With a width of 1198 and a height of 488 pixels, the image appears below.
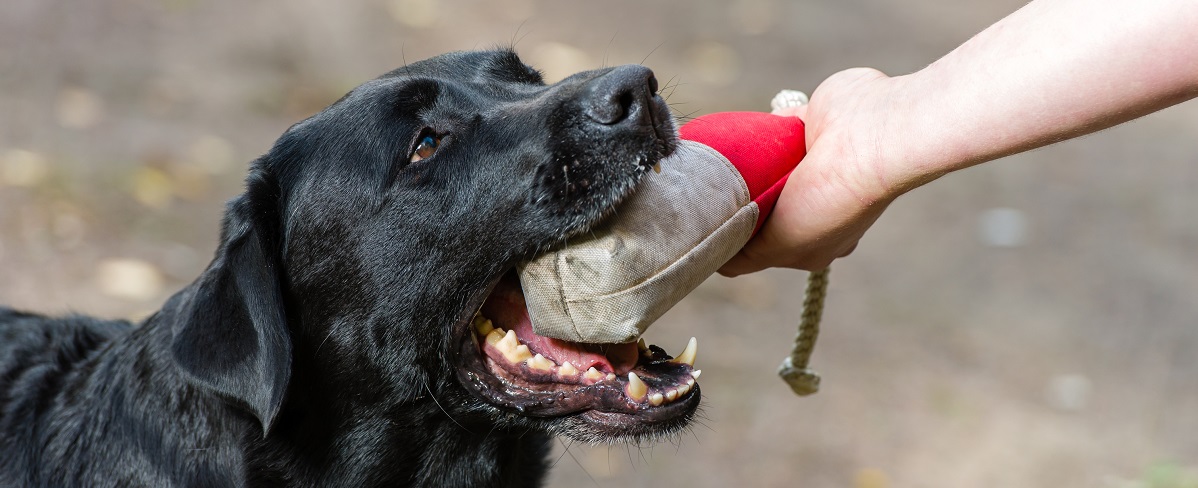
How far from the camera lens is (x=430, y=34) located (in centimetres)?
795

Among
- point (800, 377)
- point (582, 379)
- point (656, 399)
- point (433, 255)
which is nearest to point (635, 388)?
point (656, 399)

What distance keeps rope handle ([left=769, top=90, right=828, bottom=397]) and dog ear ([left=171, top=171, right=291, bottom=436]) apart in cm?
153

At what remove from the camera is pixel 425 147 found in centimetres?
269

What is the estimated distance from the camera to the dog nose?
2422 millimetres

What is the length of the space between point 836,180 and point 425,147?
109cm

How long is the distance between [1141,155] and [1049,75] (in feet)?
20.5

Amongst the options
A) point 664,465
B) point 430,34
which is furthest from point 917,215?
point 430,34

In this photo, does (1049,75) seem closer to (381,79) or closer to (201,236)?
(381,79)

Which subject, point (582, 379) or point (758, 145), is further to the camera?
point (758, 145)

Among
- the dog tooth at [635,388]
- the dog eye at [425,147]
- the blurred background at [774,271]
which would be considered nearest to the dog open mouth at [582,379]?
the dog tooth at [635,388]

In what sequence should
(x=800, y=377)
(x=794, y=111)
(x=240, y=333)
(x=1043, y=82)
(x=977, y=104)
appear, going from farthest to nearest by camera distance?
(x=800, y=377)
(x=794, y=111)
(x=240, y=333)
(x=977, y=104)
(x=1043, y=82)

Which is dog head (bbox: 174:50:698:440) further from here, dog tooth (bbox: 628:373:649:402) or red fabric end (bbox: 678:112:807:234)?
red fabric end (bbox: 678:112:807:234)

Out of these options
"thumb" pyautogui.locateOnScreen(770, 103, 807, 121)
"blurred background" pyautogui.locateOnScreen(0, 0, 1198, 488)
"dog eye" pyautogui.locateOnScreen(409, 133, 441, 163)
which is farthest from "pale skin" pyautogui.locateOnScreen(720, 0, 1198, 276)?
"blurred background" pyautogui.locateOnScreen(0, 0, 1198, 488)

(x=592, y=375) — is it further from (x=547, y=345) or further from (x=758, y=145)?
(x=758, y=145)
